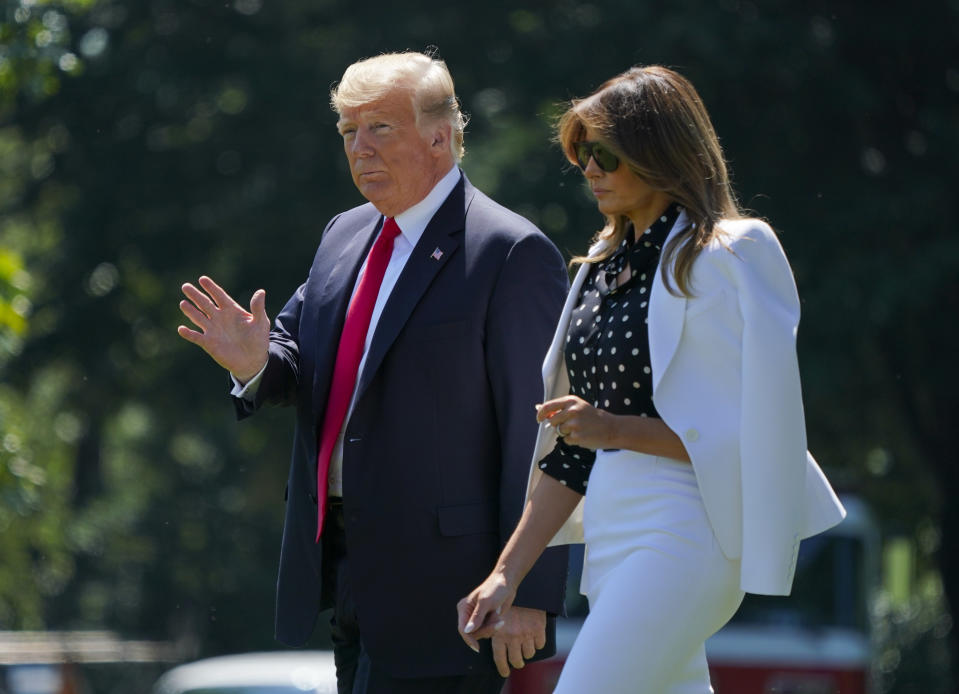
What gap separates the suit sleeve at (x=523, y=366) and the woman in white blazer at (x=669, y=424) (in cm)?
33

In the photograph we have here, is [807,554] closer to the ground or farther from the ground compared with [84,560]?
farther from the ground

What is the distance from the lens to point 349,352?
13.7 feet

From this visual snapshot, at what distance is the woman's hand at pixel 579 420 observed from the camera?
3.32 metres

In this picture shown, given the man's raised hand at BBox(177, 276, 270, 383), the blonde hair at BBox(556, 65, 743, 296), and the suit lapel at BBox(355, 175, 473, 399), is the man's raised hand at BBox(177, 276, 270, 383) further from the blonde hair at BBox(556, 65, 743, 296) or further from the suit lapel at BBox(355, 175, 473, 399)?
the blonde hair at BBox(556, 65, 743, 296)

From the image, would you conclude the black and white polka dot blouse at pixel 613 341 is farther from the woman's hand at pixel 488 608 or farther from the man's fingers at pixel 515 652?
the man's fingers at pixel 515 652

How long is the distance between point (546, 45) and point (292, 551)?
10238 millimetres

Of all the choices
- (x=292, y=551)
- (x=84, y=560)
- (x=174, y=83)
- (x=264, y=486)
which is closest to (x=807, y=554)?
(x=174, y=83)

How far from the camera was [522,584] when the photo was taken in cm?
392

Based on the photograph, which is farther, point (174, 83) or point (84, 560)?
point (84, 560)

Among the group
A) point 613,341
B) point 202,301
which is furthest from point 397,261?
point 613,341

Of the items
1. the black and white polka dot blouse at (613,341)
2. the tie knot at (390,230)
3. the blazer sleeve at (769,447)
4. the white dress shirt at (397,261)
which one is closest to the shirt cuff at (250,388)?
the white dress shirt at (397,261)

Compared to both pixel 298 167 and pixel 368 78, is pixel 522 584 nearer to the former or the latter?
pixel 368 78

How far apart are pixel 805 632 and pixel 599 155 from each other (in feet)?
41.1

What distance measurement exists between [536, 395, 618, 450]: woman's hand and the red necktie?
91cm
